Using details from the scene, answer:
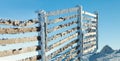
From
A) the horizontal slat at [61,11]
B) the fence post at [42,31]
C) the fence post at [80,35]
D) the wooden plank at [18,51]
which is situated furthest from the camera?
the fence post at [80,35]

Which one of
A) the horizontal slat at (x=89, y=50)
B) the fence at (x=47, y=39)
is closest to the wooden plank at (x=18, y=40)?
the fence at (x=47, y=39)

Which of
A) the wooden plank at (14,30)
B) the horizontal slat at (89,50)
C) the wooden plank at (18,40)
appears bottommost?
the horizontal slat at (89,50)

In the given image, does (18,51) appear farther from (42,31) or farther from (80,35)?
(80,35)

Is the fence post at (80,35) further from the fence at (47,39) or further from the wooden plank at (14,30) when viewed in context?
the wooden plank at (14,30)

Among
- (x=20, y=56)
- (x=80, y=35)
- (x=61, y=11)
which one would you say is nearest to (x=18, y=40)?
(x=20, y=56)

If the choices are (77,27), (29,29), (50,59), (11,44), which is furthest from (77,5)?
(11,44)

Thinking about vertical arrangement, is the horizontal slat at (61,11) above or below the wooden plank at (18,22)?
above

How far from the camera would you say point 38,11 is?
9164 mm

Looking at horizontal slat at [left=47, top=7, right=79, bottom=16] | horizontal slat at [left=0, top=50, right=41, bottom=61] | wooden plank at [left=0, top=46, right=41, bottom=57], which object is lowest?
horizontal slat at [left=0, top=50, right=41, bottom=61]

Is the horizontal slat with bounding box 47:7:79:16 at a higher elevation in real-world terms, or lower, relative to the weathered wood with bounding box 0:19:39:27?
higher

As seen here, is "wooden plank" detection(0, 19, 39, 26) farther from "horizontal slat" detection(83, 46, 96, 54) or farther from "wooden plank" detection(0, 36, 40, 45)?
"horizontal slat" detection(83, 46, 96, 54)

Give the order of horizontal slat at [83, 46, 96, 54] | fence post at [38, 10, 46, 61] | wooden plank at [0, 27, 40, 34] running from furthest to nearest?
horizontal slat at [83, 46, 96, 54] → fence post at [38, 10, 46, 61] → wooden plank at [0, 27, 40, 34]

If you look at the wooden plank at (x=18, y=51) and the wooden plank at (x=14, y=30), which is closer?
the wooden plank at (x=18, y=51)

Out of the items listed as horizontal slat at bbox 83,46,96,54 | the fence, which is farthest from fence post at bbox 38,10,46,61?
horizontal slat at bbox 83,46,96,54
